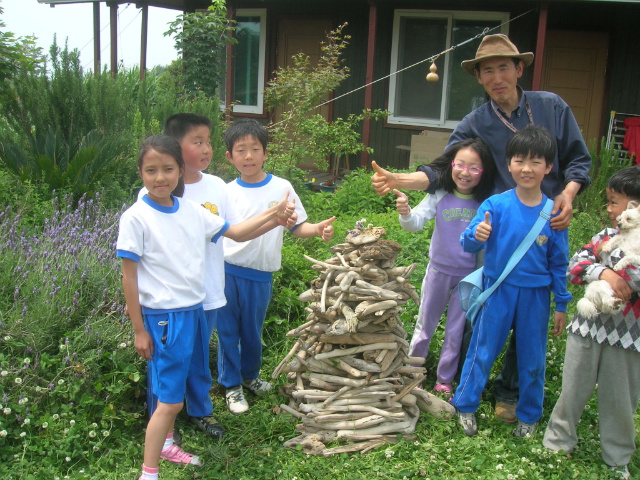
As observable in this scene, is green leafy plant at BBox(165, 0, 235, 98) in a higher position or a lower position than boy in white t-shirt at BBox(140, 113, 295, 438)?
higher

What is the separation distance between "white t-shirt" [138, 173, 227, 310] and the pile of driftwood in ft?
1.59

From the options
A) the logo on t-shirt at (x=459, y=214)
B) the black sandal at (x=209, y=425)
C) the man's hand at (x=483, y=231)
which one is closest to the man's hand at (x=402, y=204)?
the logo on t-shirt at (x=459, y=214)

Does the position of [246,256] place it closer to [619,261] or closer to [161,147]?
[161,147]

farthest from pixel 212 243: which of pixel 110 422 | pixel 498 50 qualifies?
pixel 498 50

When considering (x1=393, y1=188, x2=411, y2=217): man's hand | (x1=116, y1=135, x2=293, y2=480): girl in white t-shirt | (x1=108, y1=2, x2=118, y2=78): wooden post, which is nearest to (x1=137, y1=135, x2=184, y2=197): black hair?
(x1=116, y1=135, x2=293, y2=480): girl in white t-shirt

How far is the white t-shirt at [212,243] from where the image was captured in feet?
10.7

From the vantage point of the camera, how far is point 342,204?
7414 mm

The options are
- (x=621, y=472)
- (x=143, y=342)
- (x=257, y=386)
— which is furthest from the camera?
(x=257, y=386)

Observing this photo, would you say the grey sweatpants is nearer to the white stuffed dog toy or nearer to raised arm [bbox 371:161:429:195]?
the white stuffed dog toy

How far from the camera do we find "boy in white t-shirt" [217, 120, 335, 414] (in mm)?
3531

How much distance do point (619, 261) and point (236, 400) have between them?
2.33 meters

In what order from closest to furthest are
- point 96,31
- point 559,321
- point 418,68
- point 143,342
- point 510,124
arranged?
point 143,342 → point 559,321 → point 510,124 → point 418,68 → point 96,31

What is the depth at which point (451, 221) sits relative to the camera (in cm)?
362

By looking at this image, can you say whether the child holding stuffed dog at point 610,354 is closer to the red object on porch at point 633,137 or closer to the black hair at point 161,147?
the black hair at point 161,147
